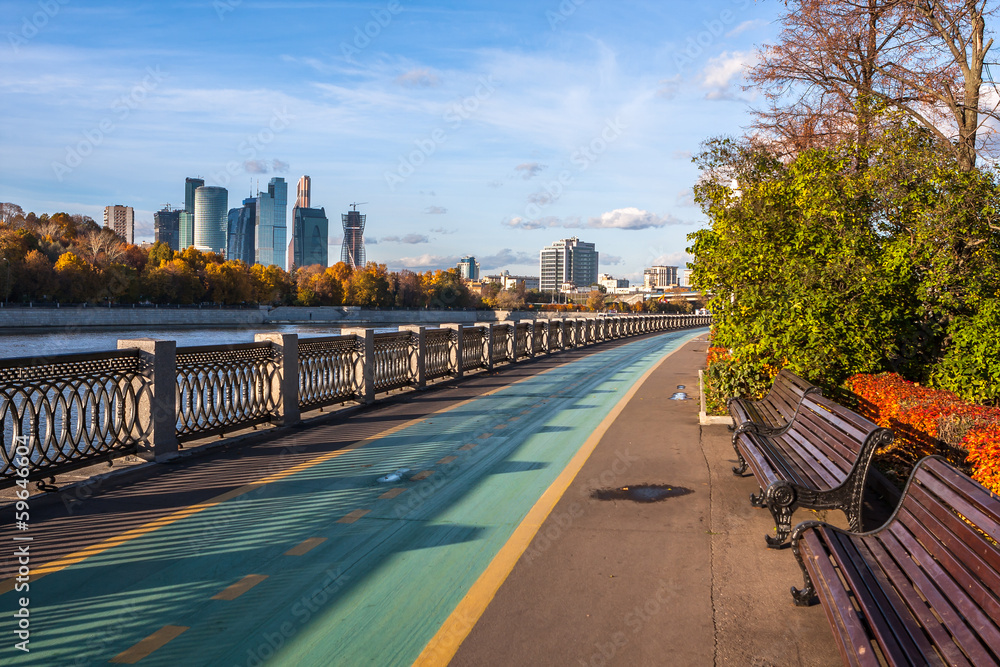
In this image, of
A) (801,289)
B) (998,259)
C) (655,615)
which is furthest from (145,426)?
(998,259)

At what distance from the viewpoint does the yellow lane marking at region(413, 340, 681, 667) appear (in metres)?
3.76

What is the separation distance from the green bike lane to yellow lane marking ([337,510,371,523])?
2cm

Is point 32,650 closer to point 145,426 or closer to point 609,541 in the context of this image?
point 609,541

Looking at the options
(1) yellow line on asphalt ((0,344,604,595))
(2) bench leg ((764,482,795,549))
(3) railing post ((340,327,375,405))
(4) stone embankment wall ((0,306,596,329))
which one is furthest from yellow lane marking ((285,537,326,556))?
(4) stone embankment wall ((0,306,596,329))

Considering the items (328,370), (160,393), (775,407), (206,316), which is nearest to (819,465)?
(775,407)

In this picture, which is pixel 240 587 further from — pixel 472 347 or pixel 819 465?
pixel 472 347

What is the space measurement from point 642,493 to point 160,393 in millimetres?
5353

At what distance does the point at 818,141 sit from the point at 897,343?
7.78 meters

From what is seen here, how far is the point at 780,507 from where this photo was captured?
5223 mm

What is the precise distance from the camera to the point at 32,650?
12.2 ft

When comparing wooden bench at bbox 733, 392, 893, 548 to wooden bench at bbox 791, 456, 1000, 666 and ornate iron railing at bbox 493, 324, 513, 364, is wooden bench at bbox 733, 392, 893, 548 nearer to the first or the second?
wooden bench at bbox 791, 456, 1000, 666

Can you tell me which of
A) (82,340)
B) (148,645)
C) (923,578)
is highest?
(923,578)

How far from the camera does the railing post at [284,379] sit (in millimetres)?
10242

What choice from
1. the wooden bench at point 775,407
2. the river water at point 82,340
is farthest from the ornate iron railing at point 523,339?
the wooden bench at point 775,407
